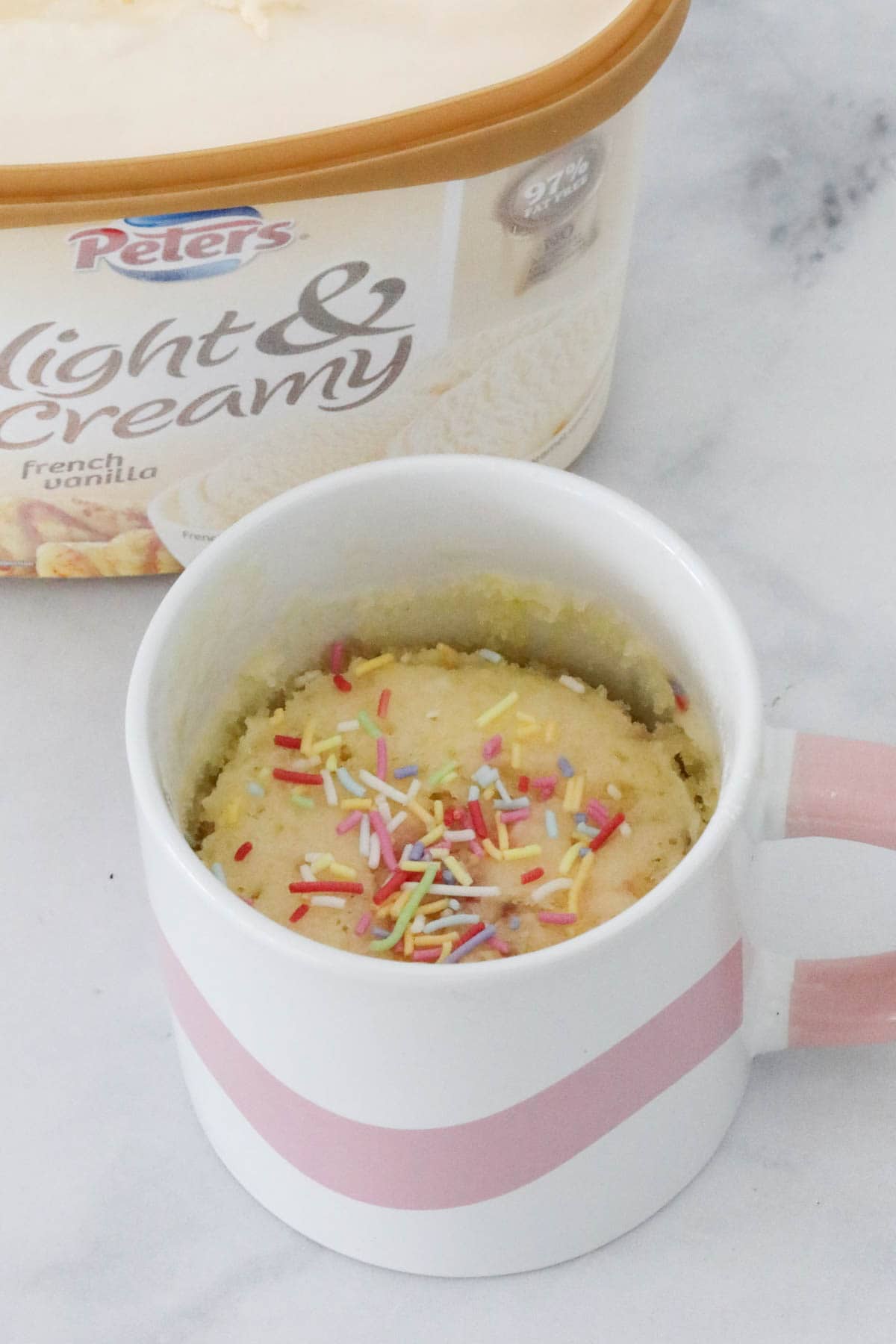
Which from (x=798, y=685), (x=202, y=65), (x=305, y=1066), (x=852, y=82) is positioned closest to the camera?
(x=305, y=1066)

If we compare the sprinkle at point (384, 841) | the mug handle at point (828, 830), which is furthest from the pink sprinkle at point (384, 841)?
the mug handle at point (828, 830)

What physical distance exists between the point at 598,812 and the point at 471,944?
7 cm

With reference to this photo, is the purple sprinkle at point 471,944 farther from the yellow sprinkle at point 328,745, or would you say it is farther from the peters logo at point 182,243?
the peters logo at point 182,243

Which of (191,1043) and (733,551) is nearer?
(191,1043)

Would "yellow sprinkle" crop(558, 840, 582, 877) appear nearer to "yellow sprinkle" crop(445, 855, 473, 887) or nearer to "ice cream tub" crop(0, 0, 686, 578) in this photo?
"yellow sprinkle" crop(445, 855, 473, 887)

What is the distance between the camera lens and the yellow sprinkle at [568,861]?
471mm

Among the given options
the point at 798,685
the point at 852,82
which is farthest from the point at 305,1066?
the point at 852,82

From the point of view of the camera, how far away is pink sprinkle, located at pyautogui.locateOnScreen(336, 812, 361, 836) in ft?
1.59

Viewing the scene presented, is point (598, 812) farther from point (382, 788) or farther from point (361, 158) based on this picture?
point (361, 158)

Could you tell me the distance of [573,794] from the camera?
492mm

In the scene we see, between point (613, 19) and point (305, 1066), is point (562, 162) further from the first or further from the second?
point (305, 1066)

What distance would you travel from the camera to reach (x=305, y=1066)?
0.40 m

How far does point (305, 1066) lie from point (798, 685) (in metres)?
0.30

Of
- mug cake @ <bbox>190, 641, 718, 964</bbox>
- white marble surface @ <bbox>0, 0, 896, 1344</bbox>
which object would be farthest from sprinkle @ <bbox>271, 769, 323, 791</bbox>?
white marble surface @ <bbox>0, 0, 896, 1344</bbox>
